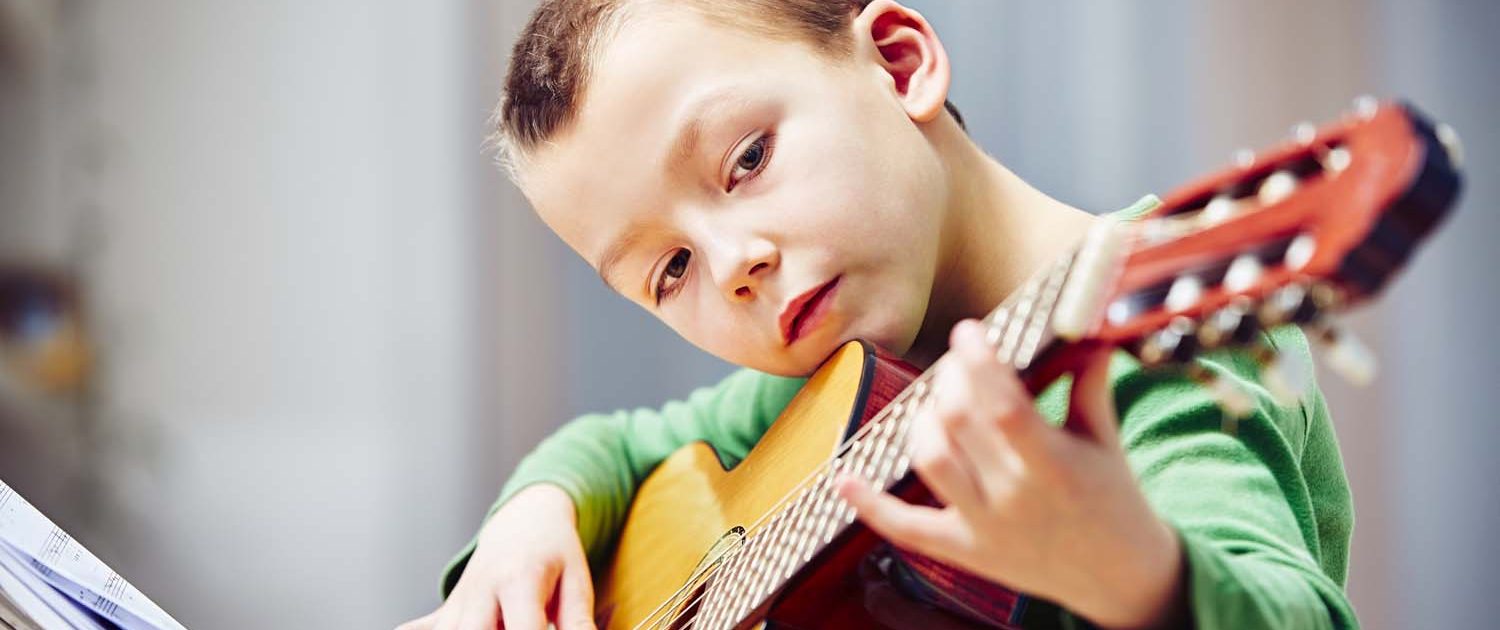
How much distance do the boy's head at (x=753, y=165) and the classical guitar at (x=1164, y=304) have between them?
0.08m

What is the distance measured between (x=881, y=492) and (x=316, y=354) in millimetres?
1671

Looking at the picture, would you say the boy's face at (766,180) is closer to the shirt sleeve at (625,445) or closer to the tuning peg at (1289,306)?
the shirt sleeve at (625,445)

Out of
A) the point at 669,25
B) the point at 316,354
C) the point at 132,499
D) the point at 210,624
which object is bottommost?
the point at 210,624

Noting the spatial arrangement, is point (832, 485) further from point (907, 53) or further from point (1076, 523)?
point (907, 53)

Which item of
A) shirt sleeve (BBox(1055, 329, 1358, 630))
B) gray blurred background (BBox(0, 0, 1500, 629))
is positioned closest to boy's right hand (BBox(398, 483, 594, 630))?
shirt sleeve (BBox(1055, 329, 1358, 630))

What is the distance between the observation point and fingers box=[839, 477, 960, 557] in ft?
1.63

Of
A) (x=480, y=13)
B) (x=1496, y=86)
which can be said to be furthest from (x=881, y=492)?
(x=480, y=13)

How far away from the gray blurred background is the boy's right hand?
2.71 ft

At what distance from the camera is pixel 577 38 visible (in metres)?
0.88

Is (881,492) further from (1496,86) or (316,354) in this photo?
(316,354)

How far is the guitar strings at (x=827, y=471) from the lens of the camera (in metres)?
0.52

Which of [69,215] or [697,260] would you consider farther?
[69,215]

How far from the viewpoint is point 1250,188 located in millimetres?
454

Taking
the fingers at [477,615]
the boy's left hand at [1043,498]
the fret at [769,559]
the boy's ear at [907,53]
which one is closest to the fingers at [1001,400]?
the boy's left hand at [1043,498]
